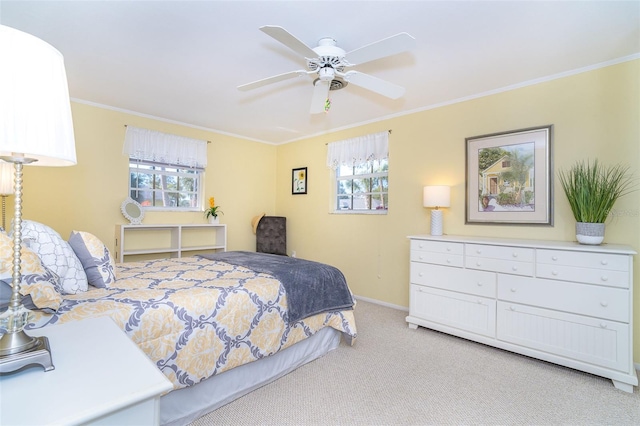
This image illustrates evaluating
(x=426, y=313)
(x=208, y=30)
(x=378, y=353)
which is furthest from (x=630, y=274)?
(x=208, y=30)

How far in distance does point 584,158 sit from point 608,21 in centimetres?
106

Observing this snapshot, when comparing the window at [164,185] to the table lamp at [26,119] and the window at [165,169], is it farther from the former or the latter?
the table lamp at [26,119]

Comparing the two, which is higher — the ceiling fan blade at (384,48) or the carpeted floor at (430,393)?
the ceiling fan blade at (384,48)

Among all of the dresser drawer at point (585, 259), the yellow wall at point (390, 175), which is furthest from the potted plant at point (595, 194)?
the dresser drawer at point (585, 259)

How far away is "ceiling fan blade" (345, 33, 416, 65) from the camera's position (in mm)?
1786

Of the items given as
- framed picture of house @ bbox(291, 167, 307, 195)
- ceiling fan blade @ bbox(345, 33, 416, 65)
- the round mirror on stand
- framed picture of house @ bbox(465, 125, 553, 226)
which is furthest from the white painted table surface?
framed picture of house @ bbox(291, 167, 307, 195)

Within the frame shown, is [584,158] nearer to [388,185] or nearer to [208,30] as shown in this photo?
[388,185]

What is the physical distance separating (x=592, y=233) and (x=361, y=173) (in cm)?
262

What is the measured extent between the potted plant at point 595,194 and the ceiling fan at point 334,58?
5.31 feet

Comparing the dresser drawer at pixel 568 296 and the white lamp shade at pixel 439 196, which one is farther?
the white lamp shade at pixel 439 196

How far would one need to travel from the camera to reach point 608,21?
6.51ft

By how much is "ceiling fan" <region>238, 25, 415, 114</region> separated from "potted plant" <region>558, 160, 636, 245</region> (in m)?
1.62

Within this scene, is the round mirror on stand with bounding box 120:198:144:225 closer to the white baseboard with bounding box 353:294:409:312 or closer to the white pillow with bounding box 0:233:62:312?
the white pillow with bounding box 0:233:62:312

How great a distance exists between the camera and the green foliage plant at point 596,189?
7.71 feet
